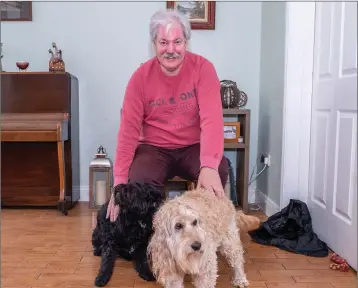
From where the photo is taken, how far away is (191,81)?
1964mm

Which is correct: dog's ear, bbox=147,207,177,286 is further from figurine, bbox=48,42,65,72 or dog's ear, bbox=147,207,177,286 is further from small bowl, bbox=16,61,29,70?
small bowl, bbox=16,61,29,70

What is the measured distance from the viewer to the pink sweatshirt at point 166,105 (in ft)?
6.33

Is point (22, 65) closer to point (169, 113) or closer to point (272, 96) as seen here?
point (169, 113)

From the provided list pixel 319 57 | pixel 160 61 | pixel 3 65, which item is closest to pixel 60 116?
pixel 3 65

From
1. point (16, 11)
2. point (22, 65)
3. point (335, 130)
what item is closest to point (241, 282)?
point (335, 130)

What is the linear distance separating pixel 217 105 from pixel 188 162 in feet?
1.09

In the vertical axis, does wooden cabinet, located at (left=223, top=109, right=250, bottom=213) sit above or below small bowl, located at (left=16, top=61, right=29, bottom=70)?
below

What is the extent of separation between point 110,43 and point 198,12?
81 cm

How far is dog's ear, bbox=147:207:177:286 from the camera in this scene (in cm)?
141

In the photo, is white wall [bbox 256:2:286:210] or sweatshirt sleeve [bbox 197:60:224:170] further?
white wall [bbox 256:2:286:210]

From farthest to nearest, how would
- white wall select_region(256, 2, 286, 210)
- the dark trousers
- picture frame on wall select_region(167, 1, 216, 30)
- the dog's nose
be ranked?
picture frame on wall select_region(167, 1, 216, 30) → white wall select_region(256, 2, 286, 210) → the dark trousers → the dog's nose

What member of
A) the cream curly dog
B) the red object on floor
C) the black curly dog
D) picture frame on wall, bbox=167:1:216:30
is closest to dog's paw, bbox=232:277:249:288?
the cream curly dog

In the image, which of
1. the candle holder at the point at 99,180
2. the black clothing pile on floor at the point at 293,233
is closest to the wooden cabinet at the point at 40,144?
the candle holder at the point at 99,180

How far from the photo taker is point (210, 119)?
6.04 feet
